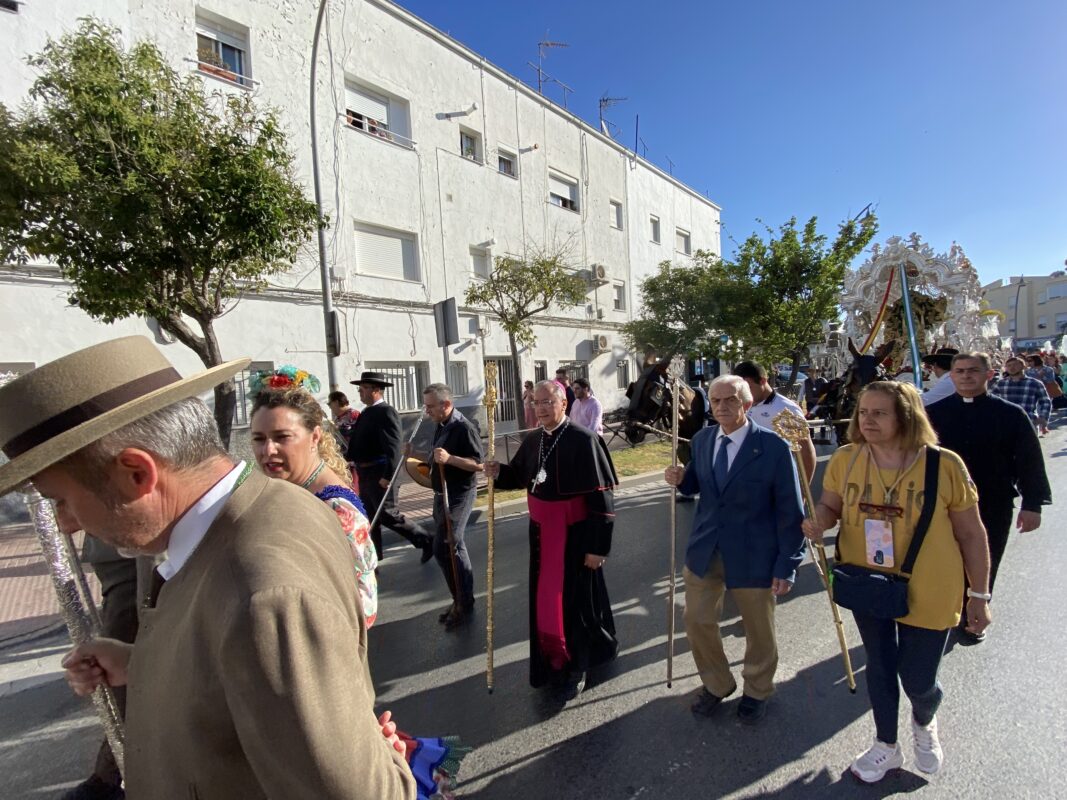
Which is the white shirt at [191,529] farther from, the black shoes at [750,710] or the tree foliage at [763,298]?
the tree foliage at [763,298]

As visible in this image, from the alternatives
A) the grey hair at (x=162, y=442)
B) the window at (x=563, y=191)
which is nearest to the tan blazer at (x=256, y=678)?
the grey hair at (x=162, y=442)

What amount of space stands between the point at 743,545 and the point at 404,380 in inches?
472

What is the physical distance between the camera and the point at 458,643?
4.00m

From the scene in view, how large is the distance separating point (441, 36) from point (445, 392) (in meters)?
14.3

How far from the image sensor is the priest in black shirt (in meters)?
3.26

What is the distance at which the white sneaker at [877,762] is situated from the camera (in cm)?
243

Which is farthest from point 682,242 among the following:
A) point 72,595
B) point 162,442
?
point 162,442

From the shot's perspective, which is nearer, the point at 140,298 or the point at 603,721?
the point at 603,721

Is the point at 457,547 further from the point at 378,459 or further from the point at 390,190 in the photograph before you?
the point at 390,190

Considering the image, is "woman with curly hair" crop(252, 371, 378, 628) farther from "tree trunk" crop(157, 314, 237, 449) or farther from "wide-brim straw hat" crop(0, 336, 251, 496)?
"tree trunk" crop(157, 314, 237, 449)

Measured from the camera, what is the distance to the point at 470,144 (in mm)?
16266

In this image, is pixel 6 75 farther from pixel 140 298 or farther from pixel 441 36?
pixel 441 36

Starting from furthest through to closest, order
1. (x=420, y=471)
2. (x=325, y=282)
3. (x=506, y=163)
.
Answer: (x=506, y=163) < (x=325, y=282) < (x=420, y=471)

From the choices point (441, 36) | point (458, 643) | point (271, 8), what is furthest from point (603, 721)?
point (441, 36)
